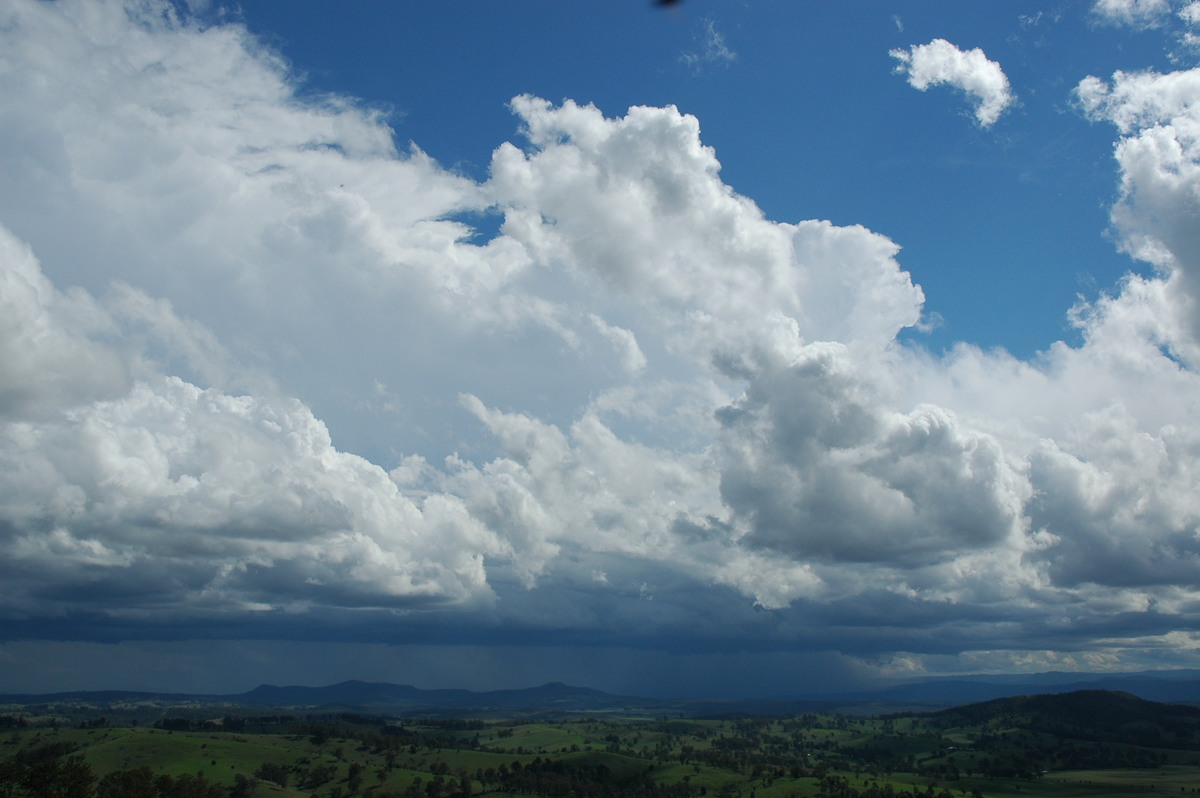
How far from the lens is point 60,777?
570ft

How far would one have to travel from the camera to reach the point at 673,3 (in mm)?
33031

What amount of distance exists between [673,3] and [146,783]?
219 meters

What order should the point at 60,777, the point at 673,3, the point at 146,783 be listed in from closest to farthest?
the point at 673,3, the point at 60,777, the point at 146,783

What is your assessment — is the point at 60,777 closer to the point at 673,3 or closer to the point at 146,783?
the point at 146,783

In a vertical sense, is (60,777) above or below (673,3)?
below

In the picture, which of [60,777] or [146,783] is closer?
[60,777]

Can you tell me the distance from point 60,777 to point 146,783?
20381mm

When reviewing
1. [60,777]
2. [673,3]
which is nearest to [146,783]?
[60,777]

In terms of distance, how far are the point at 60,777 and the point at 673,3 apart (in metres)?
210

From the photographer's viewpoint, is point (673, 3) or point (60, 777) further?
point (60, 777)

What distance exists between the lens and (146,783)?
620 feet

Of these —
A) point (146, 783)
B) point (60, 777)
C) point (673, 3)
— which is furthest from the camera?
point (146, 783)
